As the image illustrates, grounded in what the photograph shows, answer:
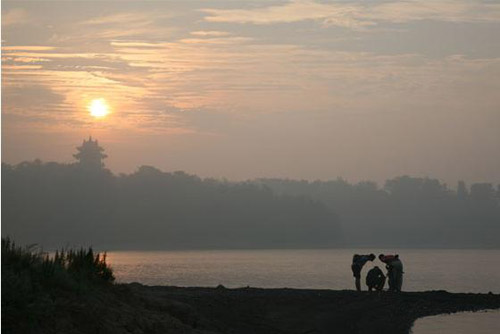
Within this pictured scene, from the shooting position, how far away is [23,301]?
51.4ft

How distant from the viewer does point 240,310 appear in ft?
84.6

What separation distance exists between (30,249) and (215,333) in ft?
15.6

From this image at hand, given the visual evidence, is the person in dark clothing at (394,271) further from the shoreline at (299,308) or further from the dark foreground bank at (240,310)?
the shoreline at (299,308)

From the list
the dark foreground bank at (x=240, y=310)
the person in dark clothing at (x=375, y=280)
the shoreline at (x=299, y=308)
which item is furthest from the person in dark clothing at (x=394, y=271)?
the shoreline at (x=299, y=308)

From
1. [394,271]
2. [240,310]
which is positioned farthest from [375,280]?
[240,310]

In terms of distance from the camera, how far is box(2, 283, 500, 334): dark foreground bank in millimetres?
17422

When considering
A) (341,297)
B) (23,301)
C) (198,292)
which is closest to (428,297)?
(341,297)

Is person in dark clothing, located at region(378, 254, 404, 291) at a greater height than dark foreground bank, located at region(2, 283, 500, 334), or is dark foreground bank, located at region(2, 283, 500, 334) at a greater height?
person in dark clothing, located at region(378, 254, 404, 291)

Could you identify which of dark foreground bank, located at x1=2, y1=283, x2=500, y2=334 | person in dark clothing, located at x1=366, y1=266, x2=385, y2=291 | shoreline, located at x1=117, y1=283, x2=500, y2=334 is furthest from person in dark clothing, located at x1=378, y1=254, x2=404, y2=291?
shoreline, located at x1=117, y1=283, x2=500, y2=334

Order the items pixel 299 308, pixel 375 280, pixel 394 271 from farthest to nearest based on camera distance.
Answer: pixel 375 280 → pixel 394 271 → pixel 299 308

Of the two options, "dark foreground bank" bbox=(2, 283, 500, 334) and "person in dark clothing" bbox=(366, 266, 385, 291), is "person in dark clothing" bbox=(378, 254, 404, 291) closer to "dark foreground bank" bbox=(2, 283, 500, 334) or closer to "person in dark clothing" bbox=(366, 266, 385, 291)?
"person in dark clothing" bbox=(366, 266, 385, 291)

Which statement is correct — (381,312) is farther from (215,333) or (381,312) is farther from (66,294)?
(66,294)

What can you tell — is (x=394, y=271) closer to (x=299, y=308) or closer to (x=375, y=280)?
(x=375, y=280)

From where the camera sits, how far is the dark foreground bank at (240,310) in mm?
17422
